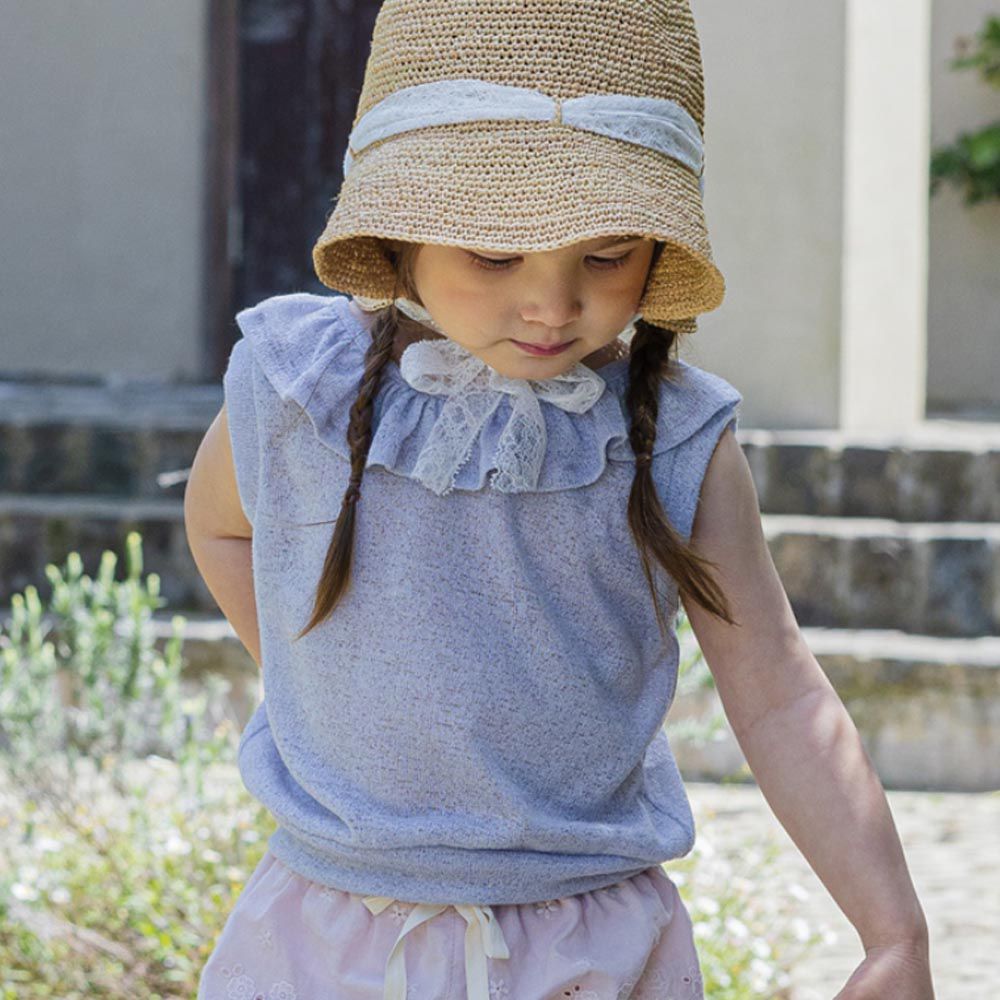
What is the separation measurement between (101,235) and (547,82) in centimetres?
536

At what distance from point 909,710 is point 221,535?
2.97m

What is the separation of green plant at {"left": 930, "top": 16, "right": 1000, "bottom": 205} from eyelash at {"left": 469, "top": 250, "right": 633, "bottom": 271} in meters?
6.83

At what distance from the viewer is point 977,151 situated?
8086mm

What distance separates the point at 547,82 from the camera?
5.18 feet

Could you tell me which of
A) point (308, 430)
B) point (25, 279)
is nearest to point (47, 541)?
point (25, 279)

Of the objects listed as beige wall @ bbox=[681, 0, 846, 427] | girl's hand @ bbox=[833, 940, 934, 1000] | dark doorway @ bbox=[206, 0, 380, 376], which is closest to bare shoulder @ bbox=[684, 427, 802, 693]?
girl's hand @ bbox=[833, 940, 934, 1000]

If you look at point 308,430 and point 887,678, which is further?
point 887,678

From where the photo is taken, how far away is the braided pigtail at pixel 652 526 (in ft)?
5.33

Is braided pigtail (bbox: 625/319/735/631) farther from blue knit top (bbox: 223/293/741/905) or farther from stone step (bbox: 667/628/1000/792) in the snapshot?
stone step (bbox: 667/628/1000/792)

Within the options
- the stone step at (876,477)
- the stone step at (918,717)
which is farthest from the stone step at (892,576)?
the stone step at (918,717)

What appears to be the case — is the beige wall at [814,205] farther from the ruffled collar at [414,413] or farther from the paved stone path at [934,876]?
the ruffled collar at [414,413]

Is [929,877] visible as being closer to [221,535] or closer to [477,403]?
[221,535]

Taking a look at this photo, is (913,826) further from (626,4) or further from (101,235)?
(101,235)

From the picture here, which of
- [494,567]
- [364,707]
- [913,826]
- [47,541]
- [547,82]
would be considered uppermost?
[547,82]
